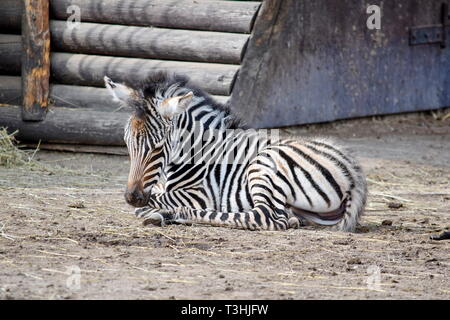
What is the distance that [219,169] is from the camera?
27.1ft

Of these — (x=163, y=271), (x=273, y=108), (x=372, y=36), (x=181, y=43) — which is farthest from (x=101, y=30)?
(x=163, y=271)

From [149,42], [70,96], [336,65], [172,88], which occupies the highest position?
[149,42]

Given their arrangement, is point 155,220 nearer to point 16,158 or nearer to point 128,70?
point 16,158

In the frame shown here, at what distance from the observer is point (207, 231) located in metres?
7.58

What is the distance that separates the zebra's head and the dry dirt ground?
38 cm

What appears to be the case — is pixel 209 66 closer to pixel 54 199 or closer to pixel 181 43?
pixel 181 43

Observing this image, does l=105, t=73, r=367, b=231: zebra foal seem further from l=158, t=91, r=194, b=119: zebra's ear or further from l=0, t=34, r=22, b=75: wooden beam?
l=0, t=34, r=22, b=75: wooden beam

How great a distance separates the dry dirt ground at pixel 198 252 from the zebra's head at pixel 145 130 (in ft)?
1.23

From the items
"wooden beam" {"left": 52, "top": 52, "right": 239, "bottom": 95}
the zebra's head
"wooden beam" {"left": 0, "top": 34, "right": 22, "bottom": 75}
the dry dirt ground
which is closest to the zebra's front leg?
the dry dirt ground

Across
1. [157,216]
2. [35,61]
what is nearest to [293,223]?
[157,216]

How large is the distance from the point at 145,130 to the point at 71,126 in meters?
4.02

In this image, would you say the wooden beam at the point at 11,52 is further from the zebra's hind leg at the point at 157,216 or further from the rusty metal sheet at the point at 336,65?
the zebra's hind leg at the point at 157,216

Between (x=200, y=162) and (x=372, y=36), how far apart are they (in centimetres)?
633
